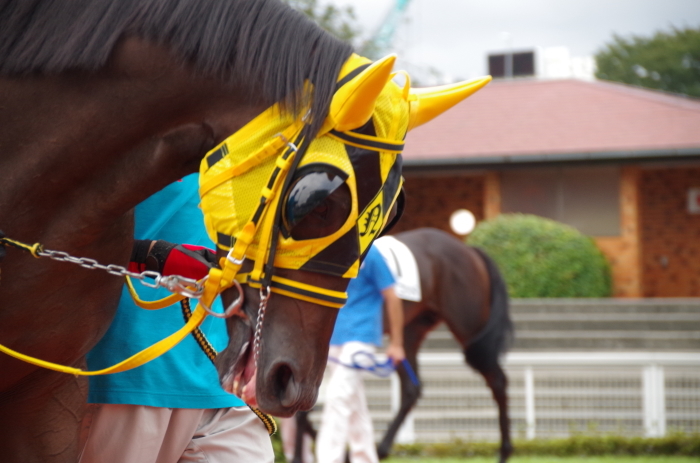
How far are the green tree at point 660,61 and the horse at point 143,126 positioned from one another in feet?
110

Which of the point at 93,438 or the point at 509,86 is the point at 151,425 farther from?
the point at 509,86

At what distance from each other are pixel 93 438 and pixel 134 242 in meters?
0.55

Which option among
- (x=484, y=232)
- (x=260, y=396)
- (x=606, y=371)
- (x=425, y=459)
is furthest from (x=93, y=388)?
(x=484, y=232)

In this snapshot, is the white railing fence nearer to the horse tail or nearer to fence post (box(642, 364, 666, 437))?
fence post (box(642, 364, 666, 437))

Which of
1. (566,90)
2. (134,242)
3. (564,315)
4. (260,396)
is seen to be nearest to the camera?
(260,396)

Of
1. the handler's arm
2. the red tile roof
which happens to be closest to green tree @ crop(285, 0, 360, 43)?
the red tile roof

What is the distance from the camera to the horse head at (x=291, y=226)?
1459mm

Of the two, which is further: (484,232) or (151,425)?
(484,232)

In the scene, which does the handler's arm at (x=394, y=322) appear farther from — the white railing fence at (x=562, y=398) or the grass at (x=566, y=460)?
the white railing fence at (x=562, y=398)

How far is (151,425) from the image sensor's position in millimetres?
1984

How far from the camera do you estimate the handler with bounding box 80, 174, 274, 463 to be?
198cm

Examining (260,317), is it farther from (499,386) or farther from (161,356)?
(499,386)

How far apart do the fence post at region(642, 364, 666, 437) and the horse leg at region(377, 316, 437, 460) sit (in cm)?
201

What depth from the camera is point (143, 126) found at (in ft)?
5.31
